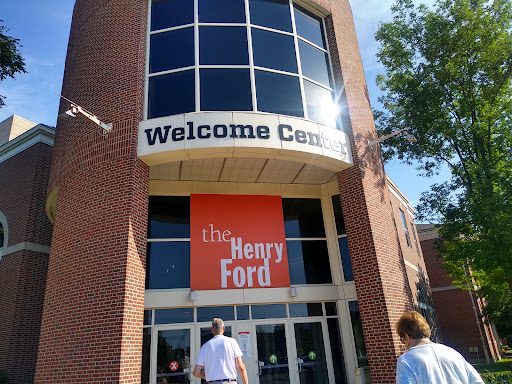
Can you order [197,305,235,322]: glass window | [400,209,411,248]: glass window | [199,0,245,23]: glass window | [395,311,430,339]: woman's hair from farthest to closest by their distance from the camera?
[400,209,411,248]: glass window < [199,0,245,23]: glass window < [197,305,235,322]: glass window < [395,311,430,339]: woman's hair

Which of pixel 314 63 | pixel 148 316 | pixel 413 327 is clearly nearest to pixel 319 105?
pixel 314 63

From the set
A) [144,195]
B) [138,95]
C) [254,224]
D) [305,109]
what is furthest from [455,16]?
[144,195]

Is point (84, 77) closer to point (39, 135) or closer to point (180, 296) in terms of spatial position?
point (39, 135)

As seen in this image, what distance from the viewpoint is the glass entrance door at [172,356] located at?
9.73m

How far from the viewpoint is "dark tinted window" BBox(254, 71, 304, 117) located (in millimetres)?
10148

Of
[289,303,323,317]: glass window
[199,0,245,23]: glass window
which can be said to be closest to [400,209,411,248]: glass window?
[289,303,323,317]: glass window

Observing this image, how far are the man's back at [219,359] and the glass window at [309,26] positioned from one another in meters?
9.67

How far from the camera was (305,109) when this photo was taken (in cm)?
1046

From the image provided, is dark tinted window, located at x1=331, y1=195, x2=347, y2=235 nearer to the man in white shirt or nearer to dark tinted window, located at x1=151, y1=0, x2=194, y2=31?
dark tinted window, located at x1=151, y1=0, x2=194, y2=31

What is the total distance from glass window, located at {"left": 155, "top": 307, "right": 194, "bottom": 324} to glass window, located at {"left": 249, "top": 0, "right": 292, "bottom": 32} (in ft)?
27.3

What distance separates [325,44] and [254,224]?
6332mm

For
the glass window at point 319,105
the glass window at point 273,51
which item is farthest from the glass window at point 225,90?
the glass window at point 319,105

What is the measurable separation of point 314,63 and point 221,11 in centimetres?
312

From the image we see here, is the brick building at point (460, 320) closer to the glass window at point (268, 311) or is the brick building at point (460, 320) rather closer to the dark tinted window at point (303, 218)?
the dark tinted window at point (303, 218)
